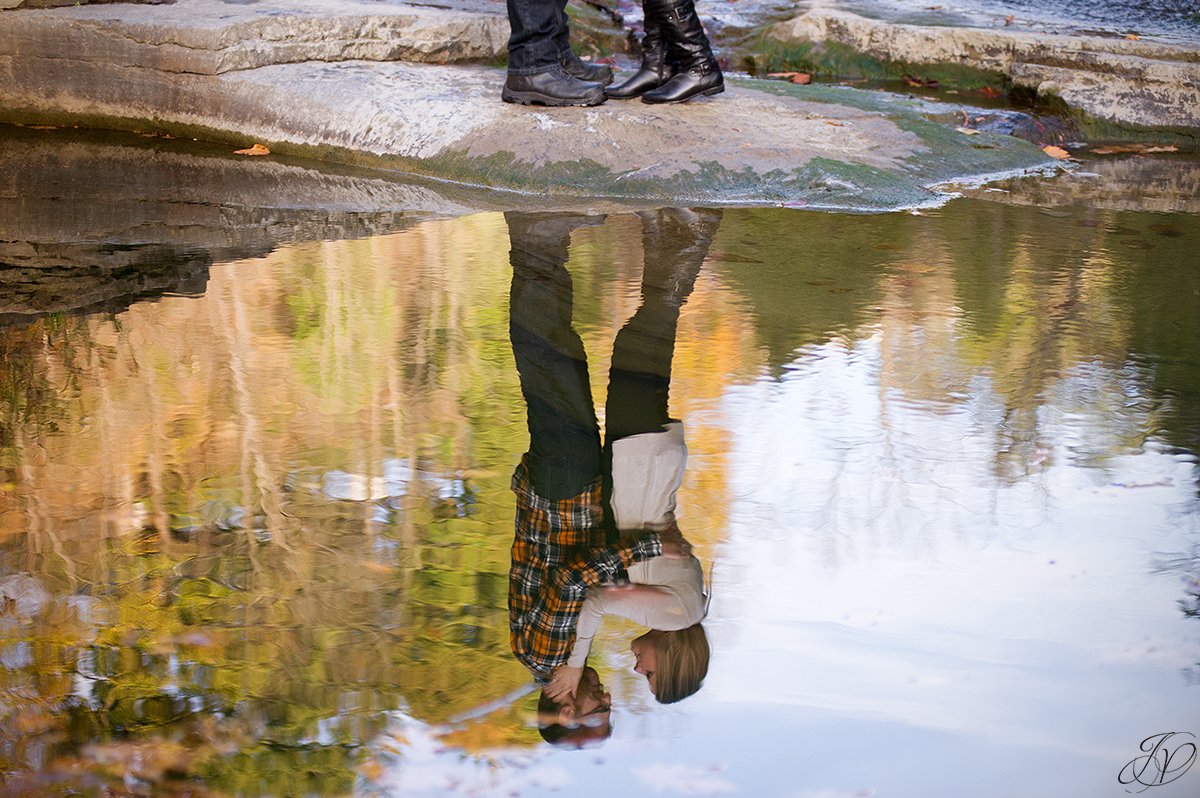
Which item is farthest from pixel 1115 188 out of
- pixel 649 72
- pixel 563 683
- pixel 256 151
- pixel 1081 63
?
pixel 563 683

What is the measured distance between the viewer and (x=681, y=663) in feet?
5.55

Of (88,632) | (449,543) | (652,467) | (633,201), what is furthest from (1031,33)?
(88,632)

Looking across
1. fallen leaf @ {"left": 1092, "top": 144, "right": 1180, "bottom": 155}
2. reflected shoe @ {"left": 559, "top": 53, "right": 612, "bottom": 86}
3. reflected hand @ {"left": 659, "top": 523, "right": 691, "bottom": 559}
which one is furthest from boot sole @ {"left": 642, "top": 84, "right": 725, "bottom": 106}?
reflected hand @ {"left": 659, "top": 523, "right": 691, "bottom": 559}

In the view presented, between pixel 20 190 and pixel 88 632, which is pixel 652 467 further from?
pixel 20 190

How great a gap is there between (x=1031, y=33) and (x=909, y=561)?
4.64m

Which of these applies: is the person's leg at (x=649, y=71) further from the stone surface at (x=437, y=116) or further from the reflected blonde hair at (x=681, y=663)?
the reflected blonde hair at (x=681, y=663)

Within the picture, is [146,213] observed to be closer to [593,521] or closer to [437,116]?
[437,116]

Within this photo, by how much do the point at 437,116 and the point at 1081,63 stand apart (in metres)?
3.01

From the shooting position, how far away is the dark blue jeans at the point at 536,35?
13.6 ft

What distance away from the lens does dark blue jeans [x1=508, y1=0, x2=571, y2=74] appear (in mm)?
4141

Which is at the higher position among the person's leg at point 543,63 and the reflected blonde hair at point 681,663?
the person's leg at point 543,63

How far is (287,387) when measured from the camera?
2.55 meters
